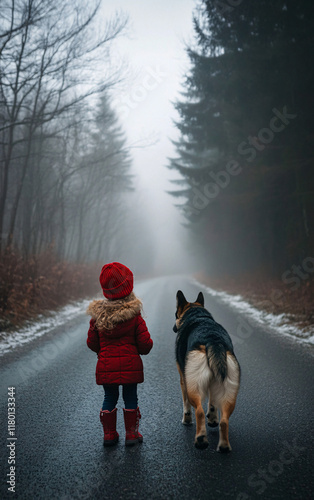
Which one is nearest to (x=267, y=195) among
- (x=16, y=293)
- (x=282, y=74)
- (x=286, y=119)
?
(x=286, y=119)

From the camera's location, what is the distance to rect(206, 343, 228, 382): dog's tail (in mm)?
2533

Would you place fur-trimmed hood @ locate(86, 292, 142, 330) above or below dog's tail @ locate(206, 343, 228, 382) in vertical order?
above

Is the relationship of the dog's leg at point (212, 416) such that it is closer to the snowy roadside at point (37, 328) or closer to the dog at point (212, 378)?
the dog at point (212, 378)

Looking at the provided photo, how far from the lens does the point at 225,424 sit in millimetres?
2516

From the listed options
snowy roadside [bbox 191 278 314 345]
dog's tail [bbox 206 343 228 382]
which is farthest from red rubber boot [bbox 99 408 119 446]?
snowy roadside [bbox 191 278 314 345]

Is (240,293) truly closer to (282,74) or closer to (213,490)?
(282,74)

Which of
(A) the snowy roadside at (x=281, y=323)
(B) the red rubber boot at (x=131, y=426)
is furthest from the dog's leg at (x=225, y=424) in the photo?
(A) the snowy roadside at (x=281, y=323)

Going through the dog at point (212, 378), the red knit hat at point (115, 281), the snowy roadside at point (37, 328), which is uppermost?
the red knit hat at point (115, 281)

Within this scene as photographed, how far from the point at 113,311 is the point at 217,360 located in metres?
1.04

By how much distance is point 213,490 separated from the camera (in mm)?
2143

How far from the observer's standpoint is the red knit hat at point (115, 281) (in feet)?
9.39

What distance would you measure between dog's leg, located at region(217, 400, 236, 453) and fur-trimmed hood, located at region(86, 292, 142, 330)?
1.12m

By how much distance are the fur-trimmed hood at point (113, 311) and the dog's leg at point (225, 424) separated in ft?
3.69

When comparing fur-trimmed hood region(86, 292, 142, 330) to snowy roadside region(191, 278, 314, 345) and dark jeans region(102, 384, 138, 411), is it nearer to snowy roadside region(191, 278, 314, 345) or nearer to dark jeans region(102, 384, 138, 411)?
dark jeans region(102, 384, 138, 411)
